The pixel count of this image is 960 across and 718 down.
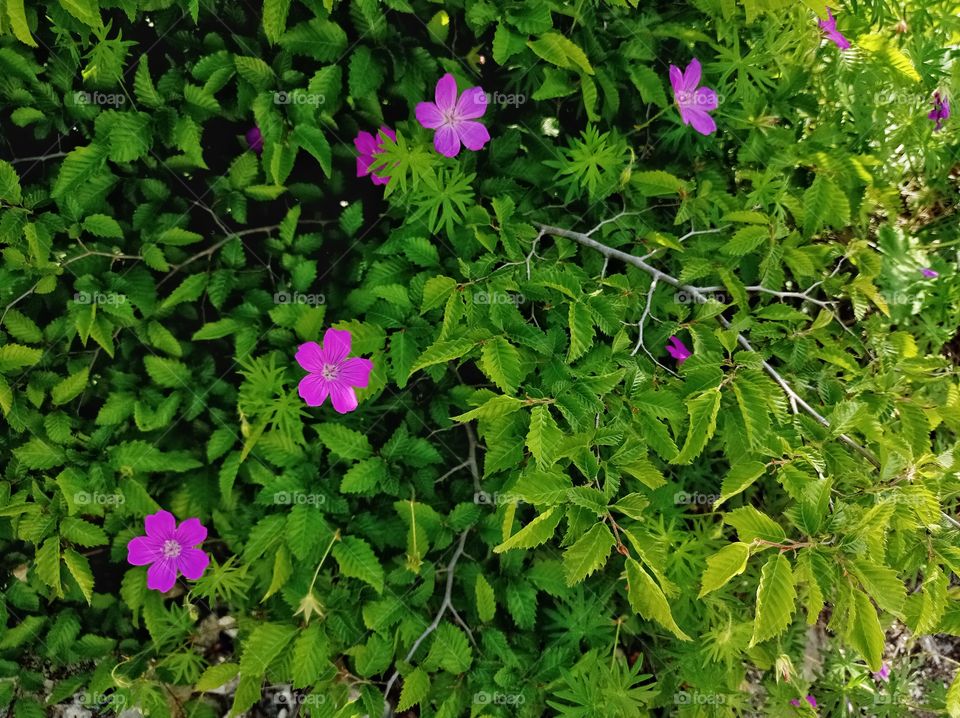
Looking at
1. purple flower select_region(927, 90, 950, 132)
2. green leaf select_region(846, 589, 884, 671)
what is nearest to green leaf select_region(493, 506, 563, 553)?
green leaf select_region(846, 589, 884, 671)

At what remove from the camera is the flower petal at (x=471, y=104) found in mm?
1717

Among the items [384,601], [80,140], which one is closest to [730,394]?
[384,601]

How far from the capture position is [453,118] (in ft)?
5.77

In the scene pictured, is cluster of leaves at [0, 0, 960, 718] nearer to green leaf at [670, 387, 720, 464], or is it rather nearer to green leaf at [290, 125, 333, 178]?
green leaf at [290, 125, 333, 178]

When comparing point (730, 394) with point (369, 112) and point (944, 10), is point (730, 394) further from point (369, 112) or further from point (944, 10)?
point (944, 10)

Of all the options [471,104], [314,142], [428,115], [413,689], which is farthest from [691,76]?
[413,689]

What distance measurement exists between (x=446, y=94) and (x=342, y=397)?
0.83 metres

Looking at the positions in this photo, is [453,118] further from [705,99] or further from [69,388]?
[69,388]

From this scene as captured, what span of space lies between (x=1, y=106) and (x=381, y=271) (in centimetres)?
107

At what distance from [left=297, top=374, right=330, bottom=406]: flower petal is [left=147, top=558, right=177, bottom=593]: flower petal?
64 cm

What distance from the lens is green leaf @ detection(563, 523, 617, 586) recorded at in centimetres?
118

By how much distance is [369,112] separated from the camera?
1.79 metres

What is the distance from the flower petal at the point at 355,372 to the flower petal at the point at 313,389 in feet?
0.16

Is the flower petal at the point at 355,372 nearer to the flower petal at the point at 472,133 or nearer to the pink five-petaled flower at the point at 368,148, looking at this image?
the pink five-petaled flower at the point at 368,148
